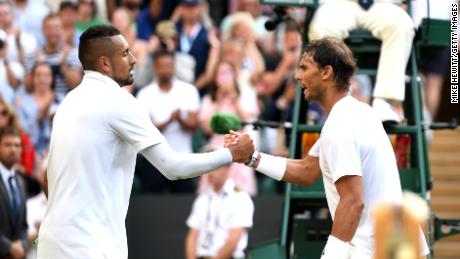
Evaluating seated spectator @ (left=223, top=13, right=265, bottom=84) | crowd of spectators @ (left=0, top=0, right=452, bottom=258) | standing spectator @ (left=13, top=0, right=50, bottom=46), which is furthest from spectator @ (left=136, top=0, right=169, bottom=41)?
standing spectator @ (left=13, top=0, right=50, bottom=46)

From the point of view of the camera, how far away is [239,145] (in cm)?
760

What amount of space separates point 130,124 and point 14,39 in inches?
333

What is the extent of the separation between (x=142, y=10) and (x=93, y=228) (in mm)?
9981

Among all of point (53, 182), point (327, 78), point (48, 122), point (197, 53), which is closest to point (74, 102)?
point (53, 182)

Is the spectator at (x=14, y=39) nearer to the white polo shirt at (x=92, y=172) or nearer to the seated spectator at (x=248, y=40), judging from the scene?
the seated spectator at (x=248, y=40)

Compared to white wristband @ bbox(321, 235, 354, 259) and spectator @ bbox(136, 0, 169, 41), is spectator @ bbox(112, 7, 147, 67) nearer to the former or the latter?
spectator @ bbox(136, 0, 169, 41)

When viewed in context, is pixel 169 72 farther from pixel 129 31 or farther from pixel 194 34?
pixel 129 31

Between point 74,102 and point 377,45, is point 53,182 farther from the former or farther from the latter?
point 377,45

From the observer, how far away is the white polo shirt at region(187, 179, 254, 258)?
12.4 m

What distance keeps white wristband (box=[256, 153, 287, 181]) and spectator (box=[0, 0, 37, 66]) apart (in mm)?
7489

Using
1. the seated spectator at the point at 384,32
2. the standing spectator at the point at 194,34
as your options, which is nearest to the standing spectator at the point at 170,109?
the standing spectator at the point at 194,34

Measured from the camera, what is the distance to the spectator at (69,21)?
15.4 meters

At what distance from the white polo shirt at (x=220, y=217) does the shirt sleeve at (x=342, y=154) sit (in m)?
5.29

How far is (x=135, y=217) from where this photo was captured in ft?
48.7
